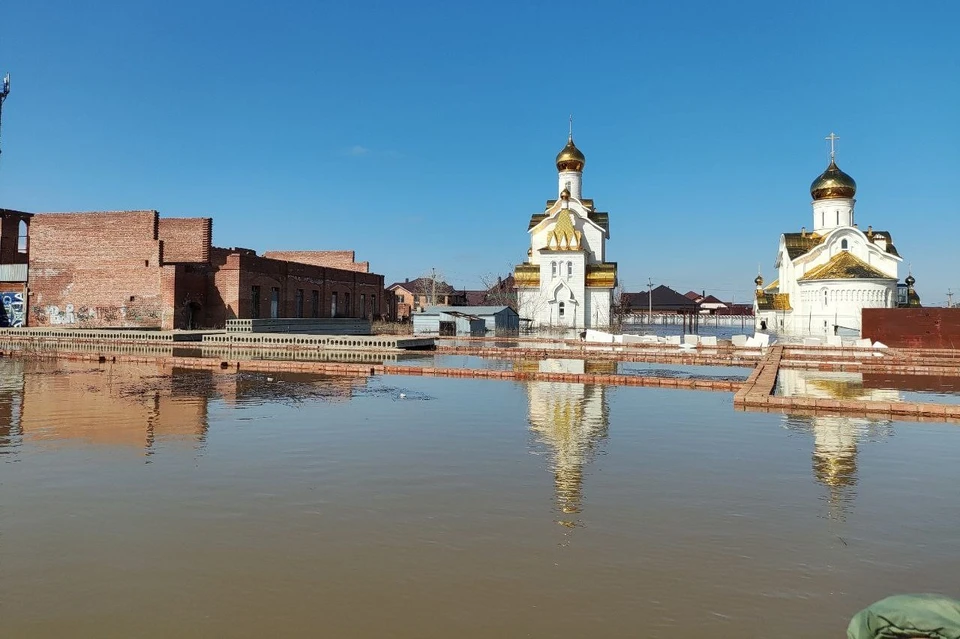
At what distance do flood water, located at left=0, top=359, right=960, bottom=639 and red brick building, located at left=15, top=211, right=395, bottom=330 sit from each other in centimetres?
2340

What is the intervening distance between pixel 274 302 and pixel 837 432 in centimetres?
3077

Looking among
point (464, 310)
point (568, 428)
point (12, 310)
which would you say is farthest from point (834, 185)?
point (12, 310)

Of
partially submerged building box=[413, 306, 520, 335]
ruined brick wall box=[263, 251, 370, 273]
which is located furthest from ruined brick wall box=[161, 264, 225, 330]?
ruined brick wall box=[263, 251, 370, 273]

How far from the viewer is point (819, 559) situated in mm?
4355

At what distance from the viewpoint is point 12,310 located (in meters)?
33.9

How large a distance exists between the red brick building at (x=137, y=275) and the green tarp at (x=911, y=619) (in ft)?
105

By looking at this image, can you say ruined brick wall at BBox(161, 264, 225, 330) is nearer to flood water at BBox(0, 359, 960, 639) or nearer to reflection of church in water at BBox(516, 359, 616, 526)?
flood water at BBox(0, 359, 960, 639)

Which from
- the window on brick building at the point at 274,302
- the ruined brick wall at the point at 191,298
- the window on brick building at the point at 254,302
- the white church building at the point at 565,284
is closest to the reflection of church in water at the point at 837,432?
the window on brick building at the point at 254,302

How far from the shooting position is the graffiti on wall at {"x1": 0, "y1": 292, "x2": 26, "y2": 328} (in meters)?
33.6

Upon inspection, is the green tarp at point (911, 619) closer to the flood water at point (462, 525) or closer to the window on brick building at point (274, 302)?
the flood water at point (462, 525)

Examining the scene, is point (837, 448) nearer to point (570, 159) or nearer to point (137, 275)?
point (137, 275)

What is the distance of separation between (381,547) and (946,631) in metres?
3.22

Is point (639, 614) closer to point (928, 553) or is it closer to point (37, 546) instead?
point (928, 553)

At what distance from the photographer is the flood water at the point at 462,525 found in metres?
3.60
